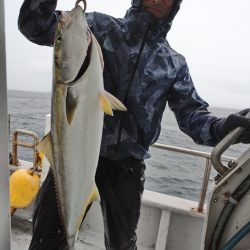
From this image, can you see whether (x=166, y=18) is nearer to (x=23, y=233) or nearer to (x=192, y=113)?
(x=192, y=113)

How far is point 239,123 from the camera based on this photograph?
220 centimetres

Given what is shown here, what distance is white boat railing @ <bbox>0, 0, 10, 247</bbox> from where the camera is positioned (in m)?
1.57

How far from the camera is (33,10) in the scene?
1996 mm

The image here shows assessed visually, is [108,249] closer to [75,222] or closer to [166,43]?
[75,222]

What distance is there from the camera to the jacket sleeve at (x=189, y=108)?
273 cm

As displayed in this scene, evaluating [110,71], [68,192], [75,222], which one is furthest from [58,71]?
[110,71]

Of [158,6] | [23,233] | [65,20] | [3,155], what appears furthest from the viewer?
[23,233]

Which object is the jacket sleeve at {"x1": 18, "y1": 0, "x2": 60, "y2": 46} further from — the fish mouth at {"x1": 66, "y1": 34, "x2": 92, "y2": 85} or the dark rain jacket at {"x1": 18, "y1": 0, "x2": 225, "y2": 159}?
the fish mouth at {"x1": 66, "y1": 34, "x2": 92, "y2": 85}

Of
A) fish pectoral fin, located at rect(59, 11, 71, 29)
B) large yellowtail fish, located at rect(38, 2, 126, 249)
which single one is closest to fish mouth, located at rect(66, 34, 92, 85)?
large yellowtail fish, located at rect(38, 2, 126, 249)

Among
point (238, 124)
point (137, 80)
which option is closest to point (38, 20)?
point (137, 80)

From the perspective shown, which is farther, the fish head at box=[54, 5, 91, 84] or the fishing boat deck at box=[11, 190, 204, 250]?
the fishing boat deck at box=[11, 190, 204, 250]

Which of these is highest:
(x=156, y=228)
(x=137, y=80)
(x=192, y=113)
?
(x=137, y=80)

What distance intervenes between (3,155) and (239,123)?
4.56 feet

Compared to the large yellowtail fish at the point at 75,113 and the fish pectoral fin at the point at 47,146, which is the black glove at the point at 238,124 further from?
the fish pectoral fin at the point at 47,146
